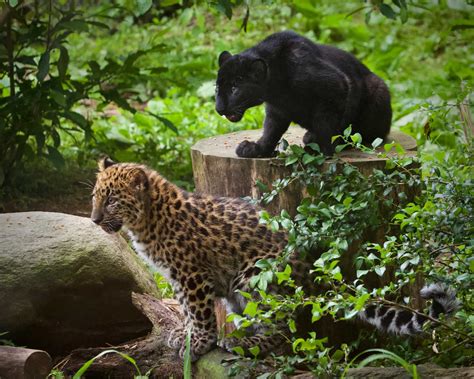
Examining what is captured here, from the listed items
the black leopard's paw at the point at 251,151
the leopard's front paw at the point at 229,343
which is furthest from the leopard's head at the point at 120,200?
the leopard's front paw at the point at 229,343

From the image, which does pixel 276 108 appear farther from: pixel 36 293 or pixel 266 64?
pixel 36 293

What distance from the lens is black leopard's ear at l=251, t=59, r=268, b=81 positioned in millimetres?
5816

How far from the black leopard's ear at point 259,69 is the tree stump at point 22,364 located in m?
2.35

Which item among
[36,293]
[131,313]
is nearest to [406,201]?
[131,313]

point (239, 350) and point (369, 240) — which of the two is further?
point (369, 240)

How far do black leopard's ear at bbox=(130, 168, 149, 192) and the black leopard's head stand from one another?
0.69m

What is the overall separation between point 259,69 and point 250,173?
727 mm

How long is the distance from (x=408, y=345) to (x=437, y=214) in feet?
3.02

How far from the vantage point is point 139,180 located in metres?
5.80

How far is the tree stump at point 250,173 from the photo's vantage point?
5668mm

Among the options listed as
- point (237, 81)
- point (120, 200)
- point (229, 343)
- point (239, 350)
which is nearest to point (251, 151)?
point (237, 81)

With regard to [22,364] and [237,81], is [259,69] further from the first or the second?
[22,364]

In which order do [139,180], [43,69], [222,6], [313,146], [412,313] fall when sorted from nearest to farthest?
1. [412,313]
2. [313,146]
3. [139,180]
4. [222,6]
5. [43,69]

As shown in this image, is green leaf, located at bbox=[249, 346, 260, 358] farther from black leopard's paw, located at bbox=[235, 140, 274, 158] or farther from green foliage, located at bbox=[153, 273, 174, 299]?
green foliage, located at bbox=[153, 273, 174, 299]
